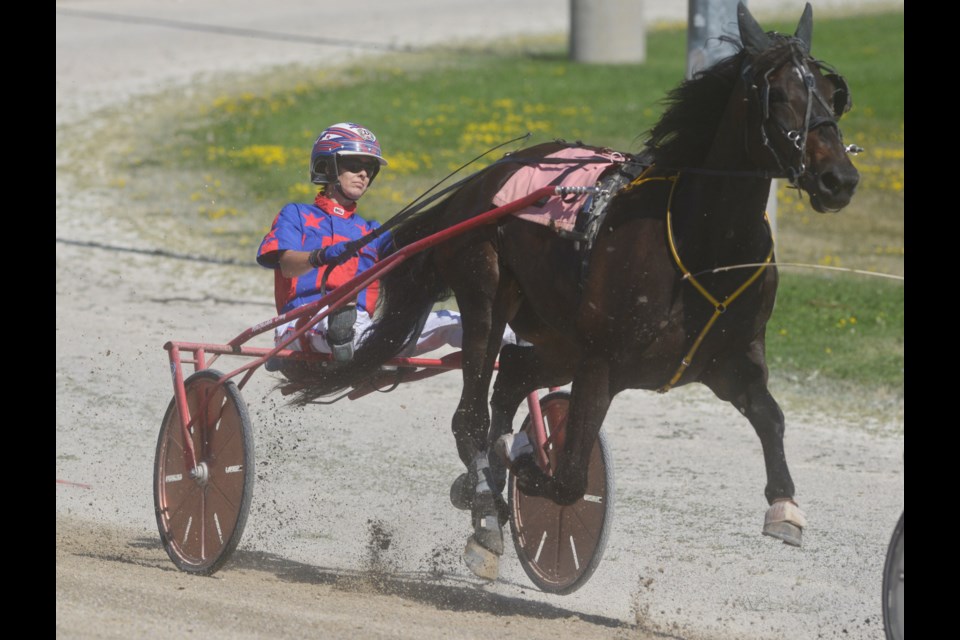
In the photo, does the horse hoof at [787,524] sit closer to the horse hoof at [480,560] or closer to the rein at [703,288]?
the rein at [703,288]

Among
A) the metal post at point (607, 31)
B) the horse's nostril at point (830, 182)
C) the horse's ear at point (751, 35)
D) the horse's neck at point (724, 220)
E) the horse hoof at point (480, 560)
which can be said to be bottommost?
the horse hoof at point (480, 560)

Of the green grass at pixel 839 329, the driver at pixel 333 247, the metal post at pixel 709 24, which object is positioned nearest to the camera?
the driver at pixel 333 247

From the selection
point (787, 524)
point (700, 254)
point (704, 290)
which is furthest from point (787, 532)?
point (700, 254)

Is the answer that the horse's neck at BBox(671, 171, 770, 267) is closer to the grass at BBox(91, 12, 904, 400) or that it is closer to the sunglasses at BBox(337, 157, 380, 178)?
the sunglasses at BBox(337, 157, 380, 178)

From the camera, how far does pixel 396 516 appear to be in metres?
6.40

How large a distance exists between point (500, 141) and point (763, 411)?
11.2m

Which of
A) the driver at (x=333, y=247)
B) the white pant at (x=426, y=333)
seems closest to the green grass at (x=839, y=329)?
the white pant at (x=426, y=333)

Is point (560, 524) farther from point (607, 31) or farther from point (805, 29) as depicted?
point (607, 31)

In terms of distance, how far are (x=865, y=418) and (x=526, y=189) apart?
12.4ft

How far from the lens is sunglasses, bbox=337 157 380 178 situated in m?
5.76

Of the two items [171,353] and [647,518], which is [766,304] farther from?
[171,353]

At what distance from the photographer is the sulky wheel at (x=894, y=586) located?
13.0 feet

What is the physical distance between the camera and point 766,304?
181 inches

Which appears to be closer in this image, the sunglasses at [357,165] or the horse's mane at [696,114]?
the horse's mane at [696,114]
